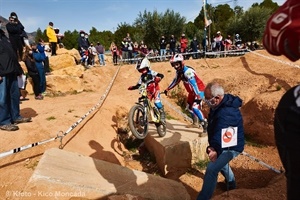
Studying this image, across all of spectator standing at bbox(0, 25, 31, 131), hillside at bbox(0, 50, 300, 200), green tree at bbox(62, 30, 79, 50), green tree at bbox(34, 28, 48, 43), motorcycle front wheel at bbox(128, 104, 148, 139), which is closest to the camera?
hillside at bbox(0, 50, 300, 200)

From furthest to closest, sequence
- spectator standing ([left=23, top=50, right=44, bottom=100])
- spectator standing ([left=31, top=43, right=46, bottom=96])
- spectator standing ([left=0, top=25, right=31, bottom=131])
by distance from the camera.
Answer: spectator standing ([left=31, top=43, right=46, bottom=96]) → spectator standing ([left=23, top=50, right=44, bottom=100]) → spectator standing ([left=0, top=25, right=31, bottom=131])

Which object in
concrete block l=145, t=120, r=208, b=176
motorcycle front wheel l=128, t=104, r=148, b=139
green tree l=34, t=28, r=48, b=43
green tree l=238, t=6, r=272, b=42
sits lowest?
concrete block l=145, t=120, r=208, b=176

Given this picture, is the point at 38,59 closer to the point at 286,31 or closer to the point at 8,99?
the point at 8,99

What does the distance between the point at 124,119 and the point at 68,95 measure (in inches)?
186

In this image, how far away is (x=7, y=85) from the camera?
607 centimetres

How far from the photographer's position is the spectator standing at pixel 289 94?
1.26 meters

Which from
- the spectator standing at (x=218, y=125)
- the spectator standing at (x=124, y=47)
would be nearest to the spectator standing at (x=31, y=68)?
the spectator standing at (x=218, y=125)

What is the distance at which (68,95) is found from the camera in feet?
42.1

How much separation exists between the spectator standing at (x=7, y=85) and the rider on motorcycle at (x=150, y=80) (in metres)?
2.91

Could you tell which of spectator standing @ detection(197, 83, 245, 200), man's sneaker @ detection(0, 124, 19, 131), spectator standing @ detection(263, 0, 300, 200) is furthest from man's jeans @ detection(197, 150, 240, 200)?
man's sneaker @ detection(0, 124, 19, 131)

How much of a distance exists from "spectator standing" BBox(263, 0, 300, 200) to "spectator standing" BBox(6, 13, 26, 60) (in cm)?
1151

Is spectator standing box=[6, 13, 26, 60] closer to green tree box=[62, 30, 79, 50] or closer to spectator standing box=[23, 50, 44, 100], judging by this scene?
spectator standing box=[23, 50, 44, 100]

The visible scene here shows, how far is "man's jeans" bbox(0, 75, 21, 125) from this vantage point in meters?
5.94

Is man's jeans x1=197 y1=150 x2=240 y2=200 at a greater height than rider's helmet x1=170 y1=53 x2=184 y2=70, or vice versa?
rider's helmet x1=170 y1=53 x2=184 y2=70
